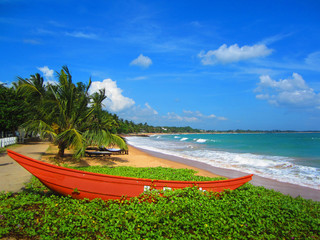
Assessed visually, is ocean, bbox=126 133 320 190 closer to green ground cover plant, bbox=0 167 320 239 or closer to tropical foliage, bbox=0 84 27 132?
green ground cover plant, bbox=0 167 320 239

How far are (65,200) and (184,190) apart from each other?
2931mm

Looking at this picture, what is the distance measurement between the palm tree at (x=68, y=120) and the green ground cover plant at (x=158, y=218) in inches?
208

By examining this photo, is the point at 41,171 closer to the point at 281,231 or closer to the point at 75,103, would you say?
the point at 281,231

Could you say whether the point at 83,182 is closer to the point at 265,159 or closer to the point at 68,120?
the point at 68,120

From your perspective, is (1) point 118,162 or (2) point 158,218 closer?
(2) point 158,218

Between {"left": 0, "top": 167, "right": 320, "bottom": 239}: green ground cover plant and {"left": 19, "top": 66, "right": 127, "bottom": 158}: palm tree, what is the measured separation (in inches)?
208

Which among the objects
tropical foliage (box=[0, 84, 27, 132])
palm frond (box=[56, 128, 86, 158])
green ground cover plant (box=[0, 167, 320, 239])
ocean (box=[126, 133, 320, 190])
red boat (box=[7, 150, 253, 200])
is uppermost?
tropical foliage (box=[0, 84, 27, 132])

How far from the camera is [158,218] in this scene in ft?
13.7

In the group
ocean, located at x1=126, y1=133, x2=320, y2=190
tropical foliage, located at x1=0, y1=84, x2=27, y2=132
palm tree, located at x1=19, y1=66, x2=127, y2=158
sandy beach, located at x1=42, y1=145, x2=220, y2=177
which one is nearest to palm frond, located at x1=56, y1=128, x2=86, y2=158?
palm tree, located at x1=19, y1=66, x2=127, y2=158

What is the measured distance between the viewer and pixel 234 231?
3.98 metres

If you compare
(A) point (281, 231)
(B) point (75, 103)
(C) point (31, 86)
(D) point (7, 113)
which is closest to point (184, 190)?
(A) point (281, 231)

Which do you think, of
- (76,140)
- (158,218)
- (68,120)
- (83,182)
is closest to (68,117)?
(68,120)

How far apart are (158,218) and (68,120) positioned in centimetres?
884

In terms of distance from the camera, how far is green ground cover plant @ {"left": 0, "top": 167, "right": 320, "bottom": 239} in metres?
3.80
